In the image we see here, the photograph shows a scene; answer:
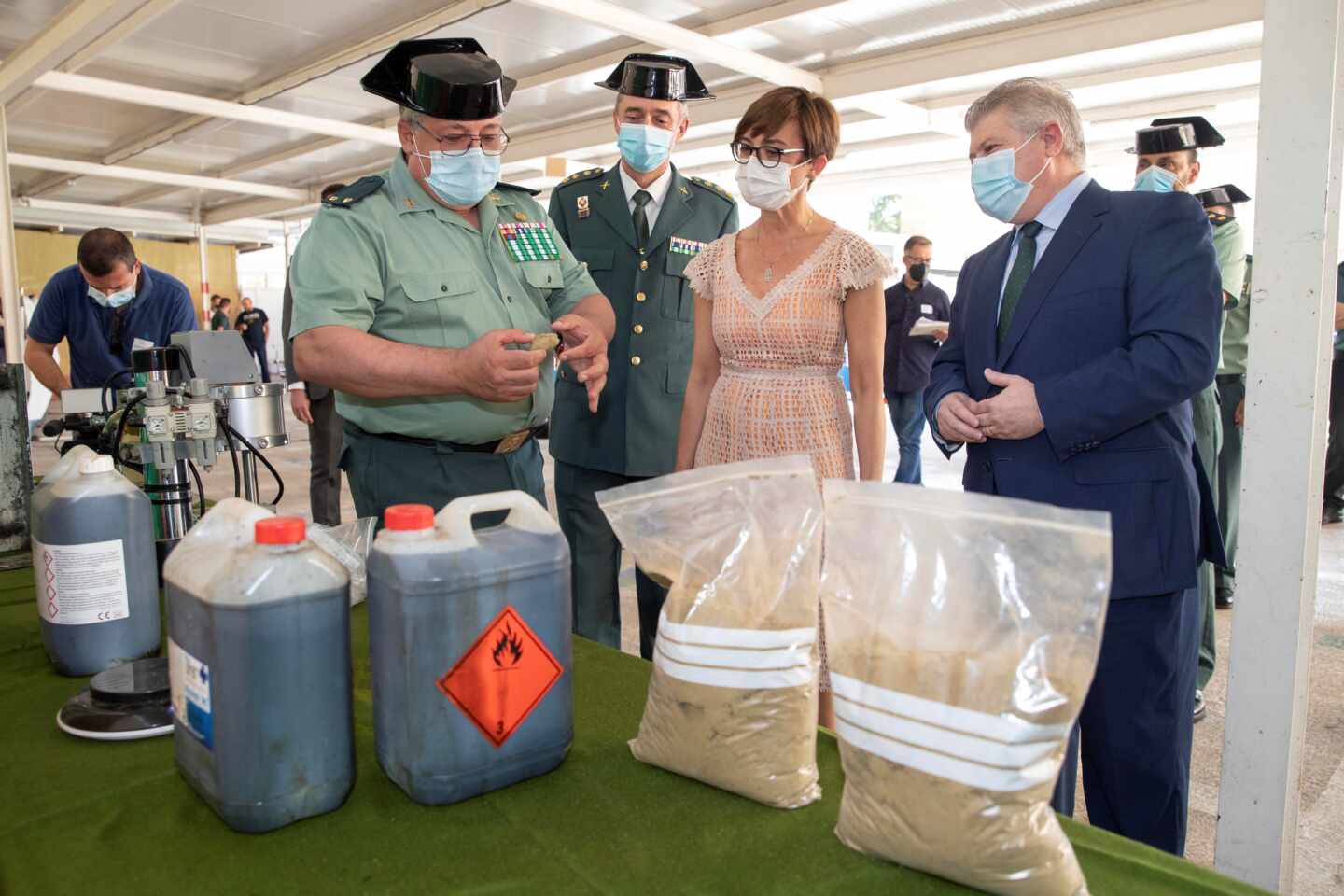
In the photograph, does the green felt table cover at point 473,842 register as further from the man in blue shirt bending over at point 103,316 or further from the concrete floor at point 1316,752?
the man in blue shirt bending over at point 103,316

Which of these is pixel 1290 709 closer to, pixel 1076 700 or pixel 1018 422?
pixel 1018 422

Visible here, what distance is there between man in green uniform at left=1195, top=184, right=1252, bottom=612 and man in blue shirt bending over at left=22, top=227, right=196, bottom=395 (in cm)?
345

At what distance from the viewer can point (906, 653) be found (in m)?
0.67

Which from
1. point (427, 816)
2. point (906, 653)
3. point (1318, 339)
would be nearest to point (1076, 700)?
point (906, 653)

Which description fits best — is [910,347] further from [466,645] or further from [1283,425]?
[466,645]

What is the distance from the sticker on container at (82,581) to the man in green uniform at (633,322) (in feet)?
3.69

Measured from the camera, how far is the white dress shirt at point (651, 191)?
7.13 ft

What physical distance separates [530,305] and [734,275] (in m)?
0.49

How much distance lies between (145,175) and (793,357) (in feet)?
38.2

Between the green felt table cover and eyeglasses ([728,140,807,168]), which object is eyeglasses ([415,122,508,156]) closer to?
eyeglasses ([728,140,807,168])

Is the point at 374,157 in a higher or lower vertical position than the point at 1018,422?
higher

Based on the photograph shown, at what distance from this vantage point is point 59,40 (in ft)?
16.6

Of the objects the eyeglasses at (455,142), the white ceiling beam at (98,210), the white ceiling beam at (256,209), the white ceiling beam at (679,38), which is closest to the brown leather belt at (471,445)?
the eyeglasses at (455,142)

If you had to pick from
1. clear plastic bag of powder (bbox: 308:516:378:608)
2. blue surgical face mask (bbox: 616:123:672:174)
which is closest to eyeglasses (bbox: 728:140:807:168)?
blue surgical face mask (bbox: 616:123:672:174)
